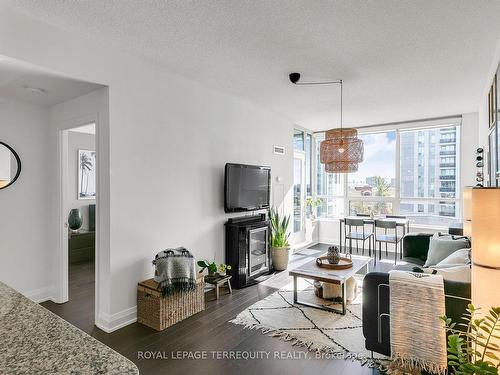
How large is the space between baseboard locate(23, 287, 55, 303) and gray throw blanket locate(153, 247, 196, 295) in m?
1.66

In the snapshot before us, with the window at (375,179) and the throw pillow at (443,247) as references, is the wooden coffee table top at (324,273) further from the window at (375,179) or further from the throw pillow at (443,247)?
the window at (375,179)

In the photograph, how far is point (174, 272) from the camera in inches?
116

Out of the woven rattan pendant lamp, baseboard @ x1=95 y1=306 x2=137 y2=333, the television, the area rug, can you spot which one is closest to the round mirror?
baseboard @ x1=95 y1=306 x2=137 y2=333

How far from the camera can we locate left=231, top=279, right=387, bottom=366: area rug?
8.38 feet

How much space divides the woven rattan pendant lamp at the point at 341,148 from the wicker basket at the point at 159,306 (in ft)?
7.35

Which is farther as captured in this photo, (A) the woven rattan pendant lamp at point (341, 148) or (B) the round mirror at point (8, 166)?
(A) the woven rattan pendant lamp at point (341, 148)

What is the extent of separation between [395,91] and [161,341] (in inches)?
162

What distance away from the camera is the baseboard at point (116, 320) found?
2.84 metres

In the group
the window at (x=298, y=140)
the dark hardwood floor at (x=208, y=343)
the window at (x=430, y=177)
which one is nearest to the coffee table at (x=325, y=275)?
the dark hardwood floor at (x=208, y=343)

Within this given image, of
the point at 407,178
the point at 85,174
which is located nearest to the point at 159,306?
the point at 85,174

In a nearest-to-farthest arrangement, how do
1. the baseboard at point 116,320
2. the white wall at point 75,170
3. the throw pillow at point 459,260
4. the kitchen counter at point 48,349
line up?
the kitchen counter at point 48,349 < the throw pillow at point 459,260 < the baseboard at point 116,320 < the white wall at point 75,170

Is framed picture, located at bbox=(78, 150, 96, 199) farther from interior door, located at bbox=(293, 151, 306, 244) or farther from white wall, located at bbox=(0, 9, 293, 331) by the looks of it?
interior door, located at bbox=(293, 151, 306, 244)

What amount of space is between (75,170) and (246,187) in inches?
137

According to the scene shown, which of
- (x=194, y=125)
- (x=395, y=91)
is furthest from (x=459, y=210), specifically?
(x=194, y=125)
